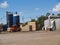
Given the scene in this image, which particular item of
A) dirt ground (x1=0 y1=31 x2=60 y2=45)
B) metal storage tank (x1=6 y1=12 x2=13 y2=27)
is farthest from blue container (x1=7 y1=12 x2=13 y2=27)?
dirt ground (x1=0 y1=31 x2=60 y2=45)

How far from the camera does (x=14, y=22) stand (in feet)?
167

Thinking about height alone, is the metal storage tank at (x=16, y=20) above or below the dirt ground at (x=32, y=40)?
above

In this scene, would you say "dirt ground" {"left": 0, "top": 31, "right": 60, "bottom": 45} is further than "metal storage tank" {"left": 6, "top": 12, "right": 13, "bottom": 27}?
No

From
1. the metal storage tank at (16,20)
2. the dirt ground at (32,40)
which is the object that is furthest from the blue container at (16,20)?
the dirt ground at (32,40)

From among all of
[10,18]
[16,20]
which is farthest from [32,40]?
[10,18]

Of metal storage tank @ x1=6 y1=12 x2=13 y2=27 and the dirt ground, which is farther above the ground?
metal storage tank @ x1=6 y1=12 x2=13 y2=27

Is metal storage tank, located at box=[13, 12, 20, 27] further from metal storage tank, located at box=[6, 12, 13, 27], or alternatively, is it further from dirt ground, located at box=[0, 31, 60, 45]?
dirt ground, located at box=[0, 31, 60, 45]

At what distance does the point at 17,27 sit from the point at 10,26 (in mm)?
4383

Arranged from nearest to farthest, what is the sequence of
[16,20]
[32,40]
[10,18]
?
[32,40]
[16,20]
[10,18]

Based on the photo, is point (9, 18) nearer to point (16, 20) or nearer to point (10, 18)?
point (10, 18)

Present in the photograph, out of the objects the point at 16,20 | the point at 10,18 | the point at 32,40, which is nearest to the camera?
the point at 32,40

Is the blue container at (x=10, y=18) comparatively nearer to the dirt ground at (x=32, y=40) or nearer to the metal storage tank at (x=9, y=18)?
the metal storage tank at (x=9, y=18)

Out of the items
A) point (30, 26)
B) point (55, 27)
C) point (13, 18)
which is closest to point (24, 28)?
point (30, 26)

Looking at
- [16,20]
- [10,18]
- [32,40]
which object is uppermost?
[10,18]
